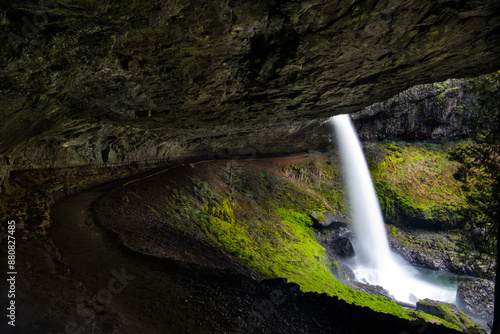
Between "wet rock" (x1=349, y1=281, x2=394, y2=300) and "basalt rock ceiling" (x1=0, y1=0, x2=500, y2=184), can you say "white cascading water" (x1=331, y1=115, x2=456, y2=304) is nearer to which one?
"wet rock" (x1=349, y1=281, x2=394, y2=300)

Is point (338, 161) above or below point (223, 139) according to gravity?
above

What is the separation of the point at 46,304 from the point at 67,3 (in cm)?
426

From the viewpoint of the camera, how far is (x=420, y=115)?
24.4 m

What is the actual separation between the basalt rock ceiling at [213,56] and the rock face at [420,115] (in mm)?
17002

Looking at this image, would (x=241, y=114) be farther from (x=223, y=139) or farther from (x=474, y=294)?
(x=474, y=294)

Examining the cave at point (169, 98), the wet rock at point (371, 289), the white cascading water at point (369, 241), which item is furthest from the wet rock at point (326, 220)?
the cave at point (169, 98)

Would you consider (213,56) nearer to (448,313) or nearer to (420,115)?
(448,313)

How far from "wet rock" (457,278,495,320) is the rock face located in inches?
573

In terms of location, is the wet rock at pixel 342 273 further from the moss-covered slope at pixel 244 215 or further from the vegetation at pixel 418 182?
the vegetation at pixel 418 182

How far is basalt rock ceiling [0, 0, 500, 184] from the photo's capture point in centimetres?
398

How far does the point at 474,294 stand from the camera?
13.7 m

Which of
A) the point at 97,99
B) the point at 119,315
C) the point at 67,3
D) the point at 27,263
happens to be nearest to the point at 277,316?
the point at 119,315

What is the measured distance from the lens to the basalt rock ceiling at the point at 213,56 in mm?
3984

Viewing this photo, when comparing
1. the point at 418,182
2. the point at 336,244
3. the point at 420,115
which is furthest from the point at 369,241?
the point at 420,115
